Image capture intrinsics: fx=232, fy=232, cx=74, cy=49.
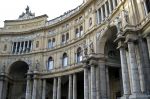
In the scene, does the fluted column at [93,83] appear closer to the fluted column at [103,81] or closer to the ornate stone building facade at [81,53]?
the ornate stone building facade at [81,53]

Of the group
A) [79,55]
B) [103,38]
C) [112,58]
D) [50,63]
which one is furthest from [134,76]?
[50,63]

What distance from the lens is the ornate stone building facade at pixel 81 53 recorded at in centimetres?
2753

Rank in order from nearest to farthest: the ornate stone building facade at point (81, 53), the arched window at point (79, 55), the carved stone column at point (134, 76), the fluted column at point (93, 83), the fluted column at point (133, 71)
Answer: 1. the carved stone column at point (134, 76)
2. the fluted column at point (133, 71)
3. the ornate stone building facade at point (81, 53)
4. the fluted column at point (93, 83)
5. the arched window at point (79, 55)

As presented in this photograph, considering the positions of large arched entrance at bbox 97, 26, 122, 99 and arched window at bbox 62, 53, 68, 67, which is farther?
arched window at bbox 62, 53, 68, 67

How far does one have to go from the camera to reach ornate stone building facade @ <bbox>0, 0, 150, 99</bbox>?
90.3 ft

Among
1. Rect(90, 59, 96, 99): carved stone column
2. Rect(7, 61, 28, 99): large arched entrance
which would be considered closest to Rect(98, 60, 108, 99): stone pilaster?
Rect(90, 59, 96, 99): carved stone column

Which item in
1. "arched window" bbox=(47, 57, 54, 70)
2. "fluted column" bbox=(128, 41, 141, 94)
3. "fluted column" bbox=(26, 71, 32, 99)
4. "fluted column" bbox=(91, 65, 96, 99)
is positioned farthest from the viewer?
"arched window" bbox=(47, 57, 54, 70)

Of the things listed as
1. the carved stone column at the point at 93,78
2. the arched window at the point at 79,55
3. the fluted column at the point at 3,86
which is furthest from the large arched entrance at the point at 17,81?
the carved stone column at the point at 93,78

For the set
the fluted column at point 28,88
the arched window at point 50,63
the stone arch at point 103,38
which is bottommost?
the fluted column at point 28,88

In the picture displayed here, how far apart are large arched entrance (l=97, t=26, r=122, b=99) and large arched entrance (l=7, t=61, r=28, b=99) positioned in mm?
19864

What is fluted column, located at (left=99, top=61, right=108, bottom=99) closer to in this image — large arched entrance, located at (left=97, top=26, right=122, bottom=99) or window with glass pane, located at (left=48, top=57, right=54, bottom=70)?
large arched entrance, located at (left=97, top=26, right=122, bottom=99)

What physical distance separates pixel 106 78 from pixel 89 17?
12.4 meters

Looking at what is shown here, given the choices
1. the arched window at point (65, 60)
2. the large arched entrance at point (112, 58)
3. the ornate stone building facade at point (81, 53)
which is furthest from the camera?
the arched window at point (65, 60)

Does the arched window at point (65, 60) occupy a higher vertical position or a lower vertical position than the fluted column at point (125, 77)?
higher
